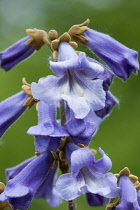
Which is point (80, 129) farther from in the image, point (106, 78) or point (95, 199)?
point (95, 199)

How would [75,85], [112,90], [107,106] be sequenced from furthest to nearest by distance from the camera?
[112,90]
[107,106]
[75,85]

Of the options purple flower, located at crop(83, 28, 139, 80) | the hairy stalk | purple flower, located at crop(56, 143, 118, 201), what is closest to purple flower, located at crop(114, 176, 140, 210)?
purple flower, located at crop(56, 143, 118, 201)

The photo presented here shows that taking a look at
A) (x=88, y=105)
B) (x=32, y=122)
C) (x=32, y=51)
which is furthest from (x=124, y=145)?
(x=88, y=105)

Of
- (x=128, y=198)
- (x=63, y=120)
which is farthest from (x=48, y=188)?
(x=128, y=198)

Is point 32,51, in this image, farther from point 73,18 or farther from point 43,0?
point 43,0

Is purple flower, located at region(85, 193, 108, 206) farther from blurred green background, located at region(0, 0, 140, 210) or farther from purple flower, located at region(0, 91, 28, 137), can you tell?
blurred green background, located at region(0, 0, 140, 210)

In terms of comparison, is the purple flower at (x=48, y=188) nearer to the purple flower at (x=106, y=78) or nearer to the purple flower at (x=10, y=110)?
the purple flower at (x=10, y=110)
